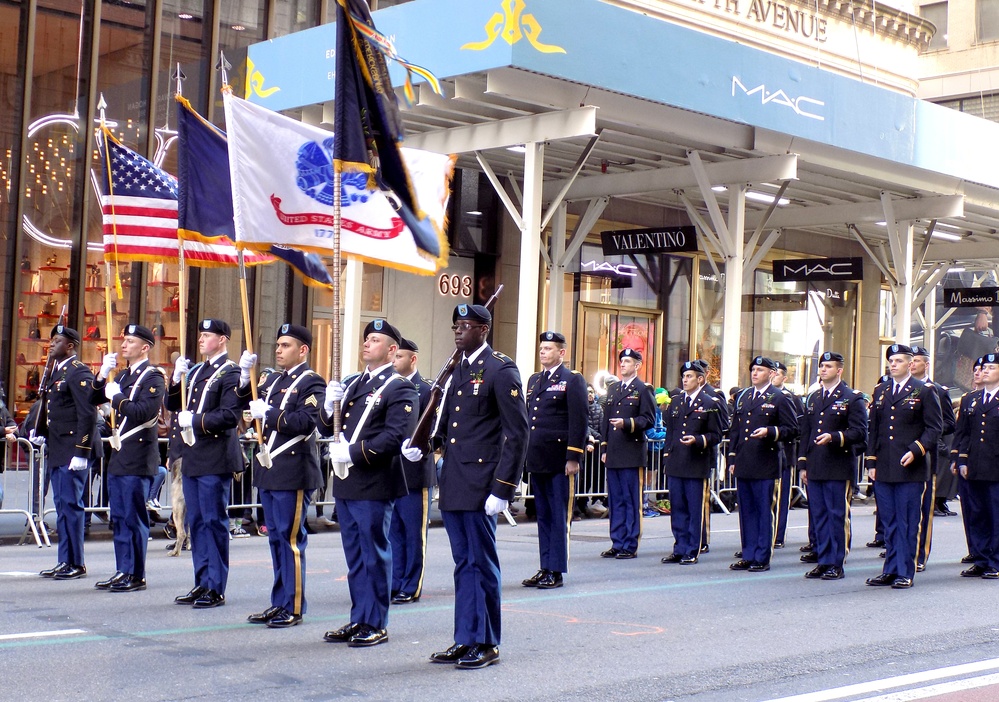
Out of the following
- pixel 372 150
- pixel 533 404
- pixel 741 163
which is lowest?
pixel 533 404

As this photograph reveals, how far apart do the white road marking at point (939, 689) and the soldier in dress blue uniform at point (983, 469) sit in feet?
17.4

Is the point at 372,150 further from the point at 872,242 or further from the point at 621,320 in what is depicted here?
the point at 872,242

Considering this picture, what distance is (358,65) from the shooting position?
870 cm

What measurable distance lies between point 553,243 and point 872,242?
10290mm

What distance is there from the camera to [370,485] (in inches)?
320

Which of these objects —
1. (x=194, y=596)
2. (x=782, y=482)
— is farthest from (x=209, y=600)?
(x=782, y=482)

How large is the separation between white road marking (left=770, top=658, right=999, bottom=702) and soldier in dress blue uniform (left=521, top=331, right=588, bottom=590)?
3889mm

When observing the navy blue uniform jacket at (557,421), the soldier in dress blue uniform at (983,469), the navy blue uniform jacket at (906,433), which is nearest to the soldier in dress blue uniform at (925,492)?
the soldier in dress blue uniform at (983,469)

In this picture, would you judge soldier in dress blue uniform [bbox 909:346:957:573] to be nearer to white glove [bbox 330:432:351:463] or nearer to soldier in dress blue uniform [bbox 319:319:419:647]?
soldier in dress blue uniform [bbox 319:319:419:647]

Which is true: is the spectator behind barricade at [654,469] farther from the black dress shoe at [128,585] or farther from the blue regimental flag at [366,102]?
the blue regimental flag at [366,102]

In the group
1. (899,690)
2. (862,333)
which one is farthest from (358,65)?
(862,333)

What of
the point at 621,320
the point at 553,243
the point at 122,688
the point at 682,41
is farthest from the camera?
the point at 621,320

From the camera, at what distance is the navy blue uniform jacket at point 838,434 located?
12180 mm

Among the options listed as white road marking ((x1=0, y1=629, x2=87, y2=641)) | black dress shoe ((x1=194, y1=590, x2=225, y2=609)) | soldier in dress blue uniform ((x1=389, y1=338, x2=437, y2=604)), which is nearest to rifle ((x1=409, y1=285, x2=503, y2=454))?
soldier in dress blue uniform ((x1=389, y1=338, x2=437, y2=604))
